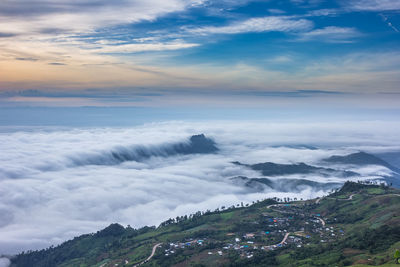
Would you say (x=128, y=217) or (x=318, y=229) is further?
(x=128, y=217)

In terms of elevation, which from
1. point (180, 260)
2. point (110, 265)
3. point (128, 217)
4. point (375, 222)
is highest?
point (375, 222)

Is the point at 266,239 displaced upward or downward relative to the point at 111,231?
upward

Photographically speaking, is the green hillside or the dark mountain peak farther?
the dark mountain peak

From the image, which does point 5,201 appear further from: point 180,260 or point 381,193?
point 381,193

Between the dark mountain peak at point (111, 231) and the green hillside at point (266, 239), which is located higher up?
the green hillside at point (266, 239)

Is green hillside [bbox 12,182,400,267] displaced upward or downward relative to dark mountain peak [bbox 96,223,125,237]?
upward

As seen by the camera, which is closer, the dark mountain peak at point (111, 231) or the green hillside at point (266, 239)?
the green hillside at point (266, 239)

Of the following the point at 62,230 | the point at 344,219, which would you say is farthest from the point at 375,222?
the point at 62,230

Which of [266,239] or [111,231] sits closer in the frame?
[266,239]
